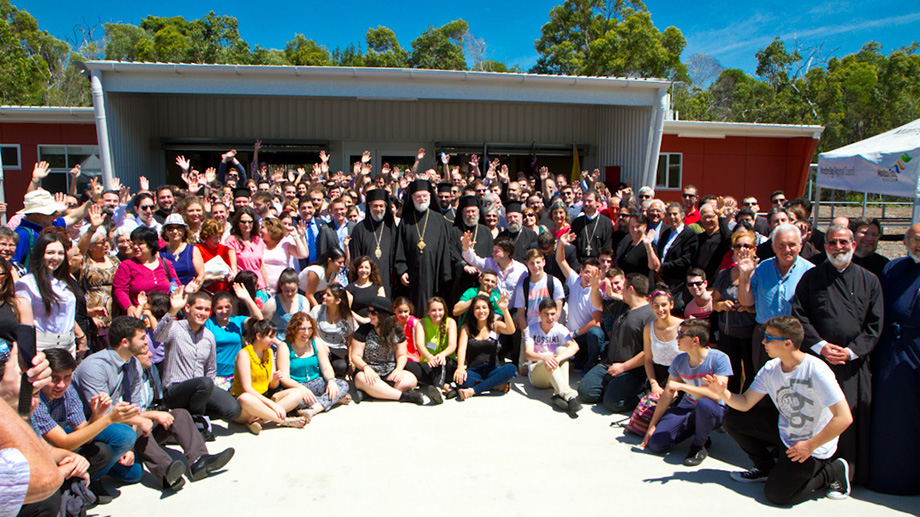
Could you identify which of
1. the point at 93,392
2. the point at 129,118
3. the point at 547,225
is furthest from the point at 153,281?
the point at 129,118

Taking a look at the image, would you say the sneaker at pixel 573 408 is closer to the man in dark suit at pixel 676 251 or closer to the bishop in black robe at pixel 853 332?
the man in dark suit at pixel 676 251

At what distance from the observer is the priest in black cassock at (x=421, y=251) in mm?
6923

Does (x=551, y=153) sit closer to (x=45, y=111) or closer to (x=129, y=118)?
(x=129, y=118)

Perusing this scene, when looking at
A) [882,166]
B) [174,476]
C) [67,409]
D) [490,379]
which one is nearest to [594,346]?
[490,379]

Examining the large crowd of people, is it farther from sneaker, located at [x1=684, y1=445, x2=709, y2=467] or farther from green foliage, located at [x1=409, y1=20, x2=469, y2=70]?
green foliage, located at [x1=409, y1=20, x2=469, y2=70]

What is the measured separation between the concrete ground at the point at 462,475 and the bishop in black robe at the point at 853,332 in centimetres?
31

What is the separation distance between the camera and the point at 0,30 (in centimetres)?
2500

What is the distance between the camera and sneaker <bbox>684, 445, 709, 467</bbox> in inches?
169

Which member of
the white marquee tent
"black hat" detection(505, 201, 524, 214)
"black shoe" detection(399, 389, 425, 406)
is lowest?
"black shoe" detection(399, 389, 425, 406)

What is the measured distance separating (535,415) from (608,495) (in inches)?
57.8

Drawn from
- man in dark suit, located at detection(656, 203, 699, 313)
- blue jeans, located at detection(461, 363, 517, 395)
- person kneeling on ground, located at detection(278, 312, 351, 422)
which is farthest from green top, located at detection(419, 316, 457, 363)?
man in dark suit, located at detection(656, 203, 699, 313)

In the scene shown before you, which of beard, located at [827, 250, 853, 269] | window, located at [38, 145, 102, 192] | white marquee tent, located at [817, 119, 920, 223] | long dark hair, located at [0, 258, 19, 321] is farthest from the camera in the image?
window, located at [38, 145, 102, 192]

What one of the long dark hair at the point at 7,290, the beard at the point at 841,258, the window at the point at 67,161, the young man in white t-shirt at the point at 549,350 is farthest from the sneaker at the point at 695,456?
the window at the point at 67,161

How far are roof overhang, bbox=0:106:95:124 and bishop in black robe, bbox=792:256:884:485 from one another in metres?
13.8
